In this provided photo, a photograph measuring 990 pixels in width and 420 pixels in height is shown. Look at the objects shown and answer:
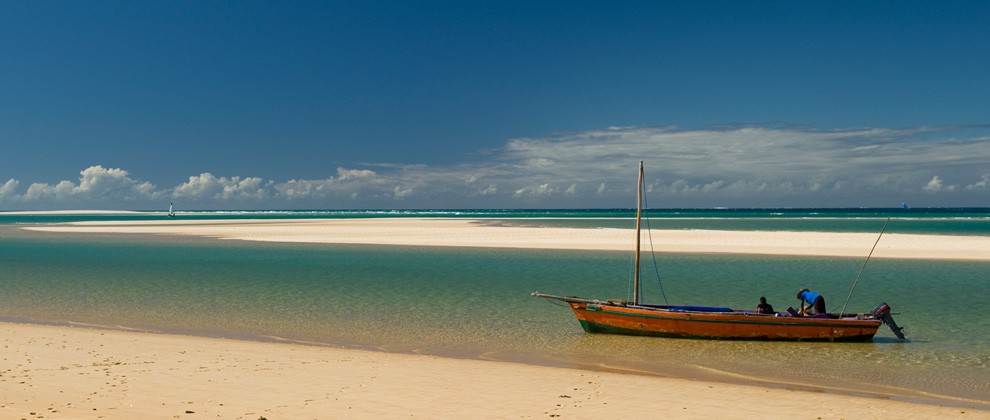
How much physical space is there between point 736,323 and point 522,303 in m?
7.69

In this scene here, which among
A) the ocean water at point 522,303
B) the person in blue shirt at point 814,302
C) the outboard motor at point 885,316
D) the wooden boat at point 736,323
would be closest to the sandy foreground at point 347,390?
the ocean water at point 522,303

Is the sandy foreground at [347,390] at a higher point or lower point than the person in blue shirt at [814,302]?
lower

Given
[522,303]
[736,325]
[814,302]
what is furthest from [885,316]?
[522,303]

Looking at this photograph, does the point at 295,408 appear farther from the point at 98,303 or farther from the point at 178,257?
the point at 178,257

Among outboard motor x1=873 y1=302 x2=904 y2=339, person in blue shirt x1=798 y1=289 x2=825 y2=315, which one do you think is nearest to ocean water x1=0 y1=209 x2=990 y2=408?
outboard motor x1=873 y1=302 x2=904 y2=339

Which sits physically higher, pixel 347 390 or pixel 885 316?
pixel 885 316

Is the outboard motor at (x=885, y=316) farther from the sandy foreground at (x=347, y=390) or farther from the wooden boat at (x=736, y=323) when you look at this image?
the sandy foreground at (x=347, y=390)

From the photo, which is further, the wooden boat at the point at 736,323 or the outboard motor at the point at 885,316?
the outboard motor at the point at 885,316

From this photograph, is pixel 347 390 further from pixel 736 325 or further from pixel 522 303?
pixel 522 303

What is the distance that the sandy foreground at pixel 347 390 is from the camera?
9.86 metres

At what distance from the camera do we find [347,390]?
11.1 meters

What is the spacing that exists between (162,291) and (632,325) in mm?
17374

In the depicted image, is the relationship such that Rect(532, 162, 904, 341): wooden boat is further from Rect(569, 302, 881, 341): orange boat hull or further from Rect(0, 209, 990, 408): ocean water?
Rect(0, 209, 990, 408): ocean water

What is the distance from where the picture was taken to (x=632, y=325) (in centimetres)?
1750
